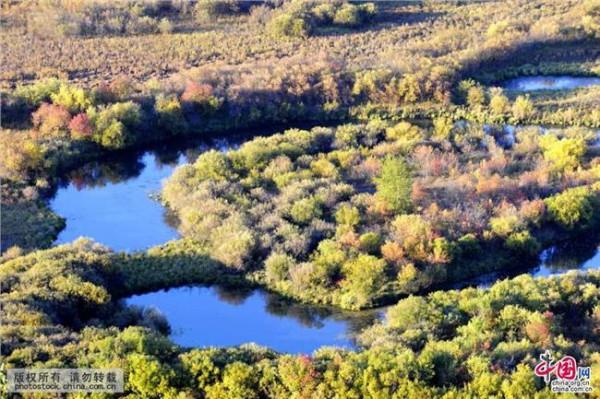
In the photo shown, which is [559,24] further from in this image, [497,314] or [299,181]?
[497,314]

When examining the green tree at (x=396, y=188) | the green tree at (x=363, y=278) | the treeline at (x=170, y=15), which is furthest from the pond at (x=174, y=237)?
the treeline at (x=170, y=15)

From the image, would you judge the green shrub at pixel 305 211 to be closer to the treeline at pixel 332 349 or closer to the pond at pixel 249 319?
the pond at pixel 249 319

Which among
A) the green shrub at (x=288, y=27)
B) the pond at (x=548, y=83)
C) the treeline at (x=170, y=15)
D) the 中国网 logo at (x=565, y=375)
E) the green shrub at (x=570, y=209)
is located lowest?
the 中国网 logo at (x=565, y=375)

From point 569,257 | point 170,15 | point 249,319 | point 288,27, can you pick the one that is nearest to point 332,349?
point 249,319

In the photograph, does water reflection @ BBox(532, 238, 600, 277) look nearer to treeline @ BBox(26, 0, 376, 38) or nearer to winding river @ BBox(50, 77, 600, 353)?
winding river @ BBox(50, 77, 600, 353)

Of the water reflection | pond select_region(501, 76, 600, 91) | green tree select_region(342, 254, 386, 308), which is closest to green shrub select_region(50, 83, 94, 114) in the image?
green tree select_region(342, 254, 386, 308)

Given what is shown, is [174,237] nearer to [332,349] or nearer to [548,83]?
[332,349]
